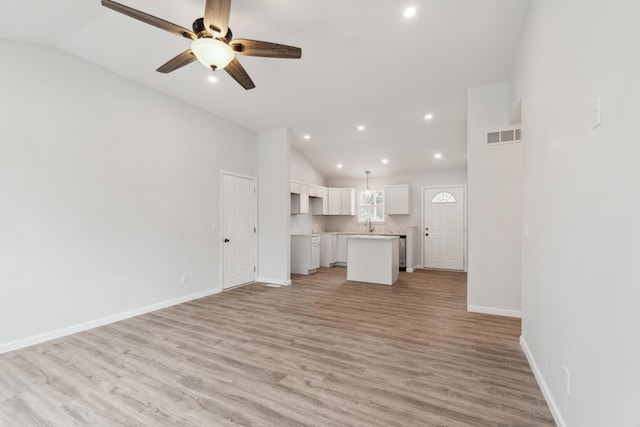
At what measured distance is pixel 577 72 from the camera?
152 centimetres

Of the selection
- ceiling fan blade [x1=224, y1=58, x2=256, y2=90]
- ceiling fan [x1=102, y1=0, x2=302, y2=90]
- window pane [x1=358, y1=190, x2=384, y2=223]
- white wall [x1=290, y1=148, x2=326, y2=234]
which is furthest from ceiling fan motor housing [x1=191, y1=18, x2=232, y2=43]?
window pane [x1=358, y1=190, x2=384, y2=223]

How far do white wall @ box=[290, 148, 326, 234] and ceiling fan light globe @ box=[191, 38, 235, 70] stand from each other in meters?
4.79

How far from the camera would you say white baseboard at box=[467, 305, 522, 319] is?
3631 millimetres

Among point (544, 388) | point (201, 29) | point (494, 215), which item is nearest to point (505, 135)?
point (494, 215)

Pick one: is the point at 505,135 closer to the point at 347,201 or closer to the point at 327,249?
the point at 347,201

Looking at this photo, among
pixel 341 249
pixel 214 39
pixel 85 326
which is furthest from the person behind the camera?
pixel 341 249

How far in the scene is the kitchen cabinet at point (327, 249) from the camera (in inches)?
313

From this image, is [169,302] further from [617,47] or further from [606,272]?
[617,47]

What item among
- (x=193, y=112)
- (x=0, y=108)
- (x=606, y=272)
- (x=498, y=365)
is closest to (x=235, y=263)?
(x=193, y=112)

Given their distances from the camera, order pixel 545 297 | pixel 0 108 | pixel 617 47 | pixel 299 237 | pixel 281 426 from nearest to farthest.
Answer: pixel 617 47 < pixel 281 426 < pixel 545 297 < pixel 0 108 < pixel 299 237

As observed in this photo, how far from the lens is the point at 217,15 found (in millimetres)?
2070

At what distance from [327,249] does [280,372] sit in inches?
223

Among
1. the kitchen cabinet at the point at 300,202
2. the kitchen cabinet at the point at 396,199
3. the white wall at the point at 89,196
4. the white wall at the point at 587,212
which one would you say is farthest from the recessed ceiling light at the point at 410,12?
the kitchen cabinet at the point at 396,199

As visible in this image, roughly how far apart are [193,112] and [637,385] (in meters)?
5.35
